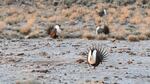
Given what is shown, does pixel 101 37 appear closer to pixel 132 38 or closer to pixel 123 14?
pixel 132 38

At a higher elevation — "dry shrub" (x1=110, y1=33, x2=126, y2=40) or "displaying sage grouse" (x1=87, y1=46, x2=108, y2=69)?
"displaying sage grouse" (x1=87, y1=46, x2=108, y2=69)

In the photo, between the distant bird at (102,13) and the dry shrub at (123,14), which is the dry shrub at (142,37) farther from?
the distant bird at (102,13)

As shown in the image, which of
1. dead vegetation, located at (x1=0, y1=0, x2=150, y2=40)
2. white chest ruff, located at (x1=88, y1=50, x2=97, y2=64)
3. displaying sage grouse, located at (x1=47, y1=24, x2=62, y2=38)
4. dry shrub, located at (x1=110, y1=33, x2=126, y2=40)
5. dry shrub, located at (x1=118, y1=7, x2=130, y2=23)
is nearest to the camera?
white chest ruff, located at (x1=88, y1=50, x2=97, y2=64)

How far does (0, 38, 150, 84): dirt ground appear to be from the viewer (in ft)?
53.4

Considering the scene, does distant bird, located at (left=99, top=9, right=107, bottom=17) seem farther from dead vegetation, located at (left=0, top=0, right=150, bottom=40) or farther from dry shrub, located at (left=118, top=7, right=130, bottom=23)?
dry shrub, located at (left=118, top=7, right=130, bottom=23)

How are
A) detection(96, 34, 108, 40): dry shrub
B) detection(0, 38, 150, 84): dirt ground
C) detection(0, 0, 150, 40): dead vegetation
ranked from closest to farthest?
detection(0, 38, 150, 84): dirt ground → detection(96, 34, 108, 40): dry shrub → detection(0, 0, 150, 40): dead vegetation

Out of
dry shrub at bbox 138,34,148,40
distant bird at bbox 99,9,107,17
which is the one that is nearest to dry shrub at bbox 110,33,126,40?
dry shrub at bbox 138,34,148,40

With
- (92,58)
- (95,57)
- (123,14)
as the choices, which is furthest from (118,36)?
(123,14)

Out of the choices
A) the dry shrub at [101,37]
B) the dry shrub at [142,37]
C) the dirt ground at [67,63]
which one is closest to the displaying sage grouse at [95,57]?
the dirt ground at [67,63]

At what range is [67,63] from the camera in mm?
20297

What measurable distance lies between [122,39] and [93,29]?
18.5 ft

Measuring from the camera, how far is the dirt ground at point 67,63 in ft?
53.4

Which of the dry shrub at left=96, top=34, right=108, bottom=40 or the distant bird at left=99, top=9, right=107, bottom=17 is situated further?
the distant bird at left=99, top=9, right=107, bottom=17

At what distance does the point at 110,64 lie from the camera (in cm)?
2016
